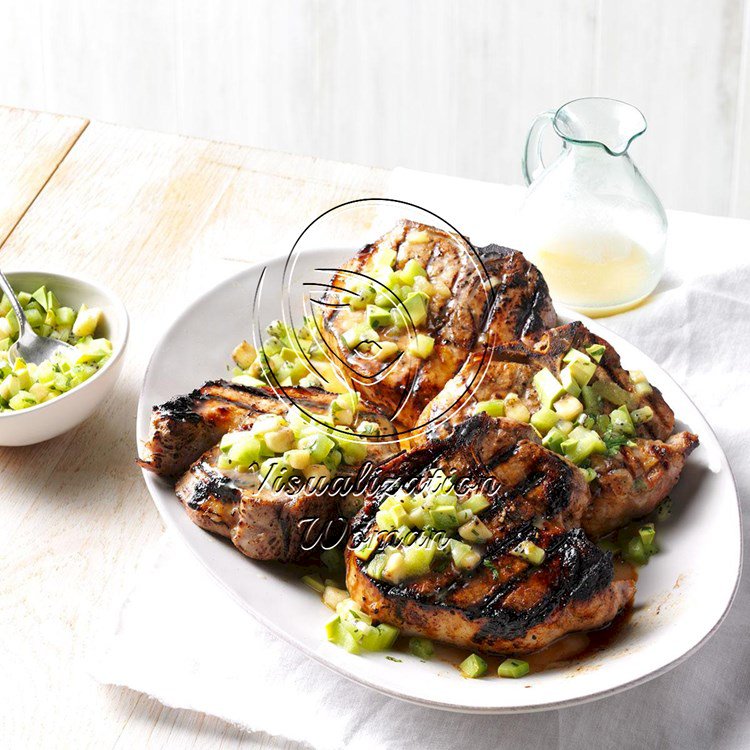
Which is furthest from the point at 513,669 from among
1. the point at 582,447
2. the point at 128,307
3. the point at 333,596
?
the point at 128,307

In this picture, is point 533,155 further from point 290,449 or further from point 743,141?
point 743,141

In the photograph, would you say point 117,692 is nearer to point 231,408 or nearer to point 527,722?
point 231,408

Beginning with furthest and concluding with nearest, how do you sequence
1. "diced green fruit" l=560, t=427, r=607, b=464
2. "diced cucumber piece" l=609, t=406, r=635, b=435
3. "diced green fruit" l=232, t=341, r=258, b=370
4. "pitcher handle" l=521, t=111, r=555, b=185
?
"pitcher handle" l=521, t=111, r=555, b=185, "diced green fruit" l=232, t=341, r=258, b=370, "diced cucumber piece" l=609, t=406, r=635, b=435, "diced green fruit" l=560, t=427, r=607, b=464

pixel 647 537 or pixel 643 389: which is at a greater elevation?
pixel 643 389

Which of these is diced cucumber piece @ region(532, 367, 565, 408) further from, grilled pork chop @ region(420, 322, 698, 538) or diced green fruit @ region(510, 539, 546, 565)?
diced green fruit @ region(510, 539, 546, 565)

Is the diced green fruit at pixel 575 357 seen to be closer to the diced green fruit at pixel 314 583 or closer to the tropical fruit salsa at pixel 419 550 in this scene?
the tropical fruit salsa at pixel 419 550

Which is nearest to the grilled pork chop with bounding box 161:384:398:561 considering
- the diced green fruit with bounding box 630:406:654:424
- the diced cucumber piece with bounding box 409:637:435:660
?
the diced cucumber piece with bounding box 409:637:435:660
